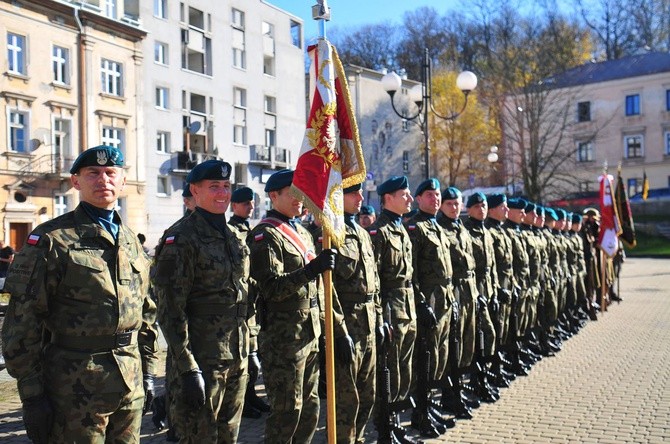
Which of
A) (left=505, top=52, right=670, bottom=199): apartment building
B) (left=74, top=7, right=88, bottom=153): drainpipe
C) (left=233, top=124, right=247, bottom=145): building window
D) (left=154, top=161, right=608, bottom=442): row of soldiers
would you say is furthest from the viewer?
(left=505, top=52, right=670, bottom=199): apartment building

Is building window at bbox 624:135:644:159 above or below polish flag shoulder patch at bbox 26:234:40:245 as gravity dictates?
above

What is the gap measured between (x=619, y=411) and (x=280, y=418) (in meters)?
4.17

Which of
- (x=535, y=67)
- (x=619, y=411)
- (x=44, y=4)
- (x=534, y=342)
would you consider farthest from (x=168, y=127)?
(x=619, y=411)

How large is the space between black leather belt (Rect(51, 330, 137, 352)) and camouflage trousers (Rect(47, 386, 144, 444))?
217 mm

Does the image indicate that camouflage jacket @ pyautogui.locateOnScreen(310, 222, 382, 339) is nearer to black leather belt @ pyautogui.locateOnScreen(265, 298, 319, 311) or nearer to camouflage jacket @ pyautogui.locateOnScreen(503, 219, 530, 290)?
black leather belt @ pyautogui.locateOnScreen(265, 298, 319, 311)

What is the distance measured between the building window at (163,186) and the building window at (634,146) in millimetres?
37754

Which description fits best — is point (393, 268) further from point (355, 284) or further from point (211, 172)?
point (211, 172)

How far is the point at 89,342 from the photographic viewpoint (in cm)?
349

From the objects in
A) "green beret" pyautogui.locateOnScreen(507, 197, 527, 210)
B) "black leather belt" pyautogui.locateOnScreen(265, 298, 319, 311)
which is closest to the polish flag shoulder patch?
"black leather belt" pyautogui.locateOnScreen(265, 298, 319, 311)

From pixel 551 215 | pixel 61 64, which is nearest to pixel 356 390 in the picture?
pixel 551 215

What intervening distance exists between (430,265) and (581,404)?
7.57ft

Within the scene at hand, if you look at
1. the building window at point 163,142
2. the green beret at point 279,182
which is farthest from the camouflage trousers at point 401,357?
the building window at point 163,142

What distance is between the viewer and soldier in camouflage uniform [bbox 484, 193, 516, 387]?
8.45m

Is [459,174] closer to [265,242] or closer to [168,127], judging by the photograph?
[168,127]
